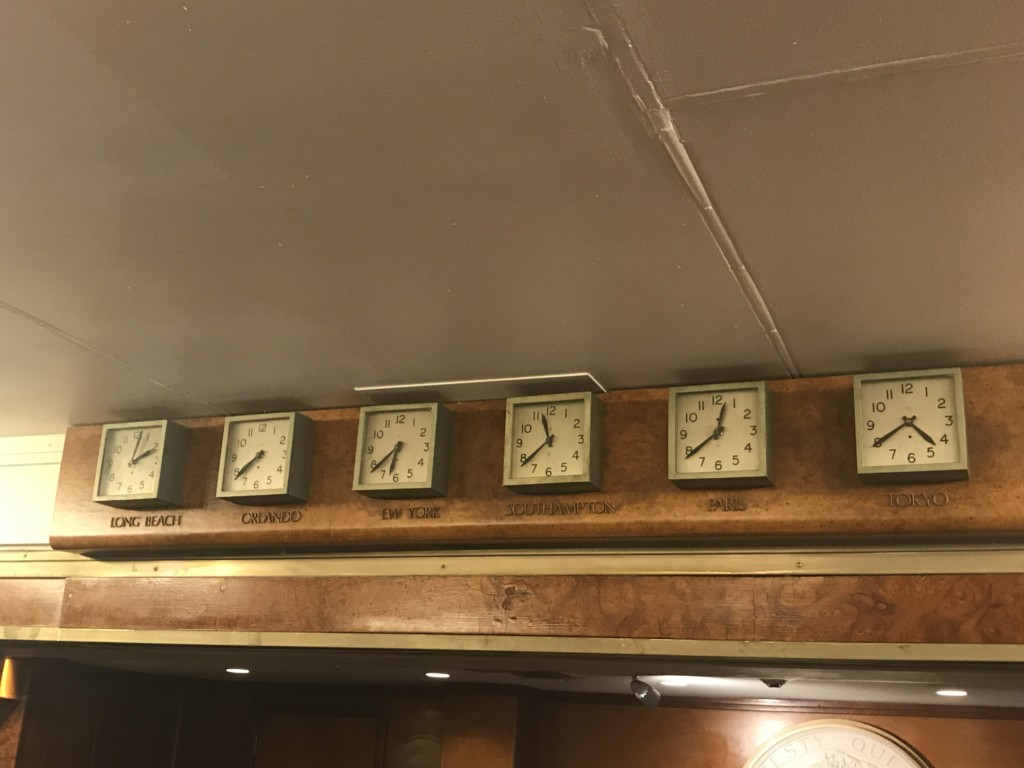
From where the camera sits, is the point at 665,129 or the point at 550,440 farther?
the point at 550,440

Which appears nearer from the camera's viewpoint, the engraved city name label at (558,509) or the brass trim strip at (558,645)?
the brass trim strip at (558,645)

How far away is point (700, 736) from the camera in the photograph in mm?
4016

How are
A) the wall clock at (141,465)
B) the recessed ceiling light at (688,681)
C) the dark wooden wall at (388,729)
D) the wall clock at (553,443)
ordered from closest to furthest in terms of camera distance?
the wall clock at (553,443), the wall clock at (141,465), the recessed ceiling light at (688,681), the dark wooden wall at (388,729)

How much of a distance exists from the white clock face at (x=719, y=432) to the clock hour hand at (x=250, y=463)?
3.44 ft

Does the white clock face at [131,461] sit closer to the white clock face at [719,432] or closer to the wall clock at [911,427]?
the white clock face at [719,432]

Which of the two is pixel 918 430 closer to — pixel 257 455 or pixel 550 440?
pixel 550 440

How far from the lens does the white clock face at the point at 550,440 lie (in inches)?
89.6

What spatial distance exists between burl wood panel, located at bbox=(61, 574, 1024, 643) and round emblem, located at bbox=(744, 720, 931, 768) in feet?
6.56

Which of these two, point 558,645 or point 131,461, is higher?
point 131,461

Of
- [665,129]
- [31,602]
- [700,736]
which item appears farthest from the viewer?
[700,736]

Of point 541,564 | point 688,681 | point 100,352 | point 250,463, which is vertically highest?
point 100,352

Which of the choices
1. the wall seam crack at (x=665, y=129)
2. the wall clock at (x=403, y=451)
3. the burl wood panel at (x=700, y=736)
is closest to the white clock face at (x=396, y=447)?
the wall clock at (x=403, y=451)

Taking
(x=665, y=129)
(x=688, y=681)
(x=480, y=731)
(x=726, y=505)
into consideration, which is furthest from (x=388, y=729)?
(x=665, y=129)

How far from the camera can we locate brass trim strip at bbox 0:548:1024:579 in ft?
6.81
